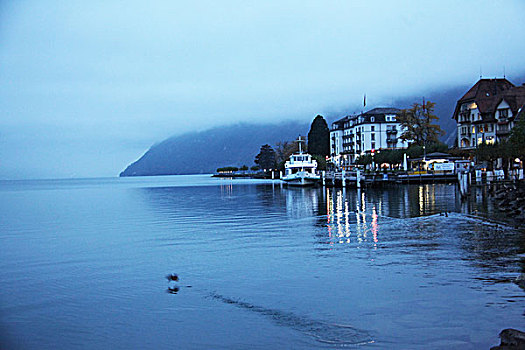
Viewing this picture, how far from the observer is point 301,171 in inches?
3263

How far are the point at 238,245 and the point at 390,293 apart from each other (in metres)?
9.39

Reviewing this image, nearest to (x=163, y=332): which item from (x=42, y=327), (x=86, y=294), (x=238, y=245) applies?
(x=42, y=327)

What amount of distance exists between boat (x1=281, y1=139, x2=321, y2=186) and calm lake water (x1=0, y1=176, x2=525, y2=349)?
56340mm

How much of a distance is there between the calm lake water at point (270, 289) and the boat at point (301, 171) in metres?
56.3

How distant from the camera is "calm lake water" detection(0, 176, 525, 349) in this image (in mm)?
9742

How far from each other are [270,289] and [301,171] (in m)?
70.2

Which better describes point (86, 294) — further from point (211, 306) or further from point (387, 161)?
point (387, 161)

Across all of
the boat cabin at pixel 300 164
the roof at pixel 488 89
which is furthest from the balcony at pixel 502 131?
the boat cabin at pixel 300 164

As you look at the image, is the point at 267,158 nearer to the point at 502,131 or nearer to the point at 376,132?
the point at 376,132

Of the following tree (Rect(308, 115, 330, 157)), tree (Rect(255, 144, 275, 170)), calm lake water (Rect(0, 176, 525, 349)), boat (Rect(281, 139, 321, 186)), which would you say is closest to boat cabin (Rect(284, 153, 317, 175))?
boat (Rect(281, 139, 321, 186))

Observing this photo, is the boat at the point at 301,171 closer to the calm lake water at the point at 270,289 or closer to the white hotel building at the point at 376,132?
the white hotel building at the point at 376,132

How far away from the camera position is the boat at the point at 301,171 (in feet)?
266

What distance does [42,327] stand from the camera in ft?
35.4

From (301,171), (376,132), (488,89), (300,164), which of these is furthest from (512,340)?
(376,132)
